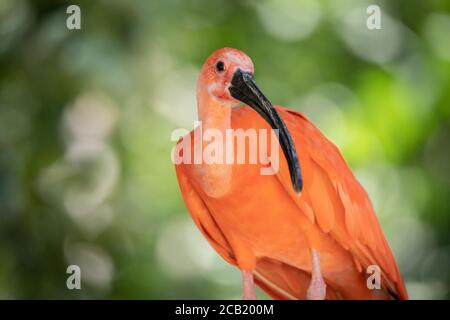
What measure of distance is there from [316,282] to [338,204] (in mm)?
288

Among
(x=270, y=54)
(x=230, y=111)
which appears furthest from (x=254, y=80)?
(x=270, y=54)

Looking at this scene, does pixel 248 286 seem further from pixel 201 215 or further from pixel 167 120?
pixel 167 120

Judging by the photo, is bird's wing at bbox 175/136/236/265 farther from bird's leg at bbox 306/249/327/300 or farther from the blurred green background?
bird's leg at bbox 306/249/327/300

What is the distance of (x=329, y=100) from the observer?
2.34 metres

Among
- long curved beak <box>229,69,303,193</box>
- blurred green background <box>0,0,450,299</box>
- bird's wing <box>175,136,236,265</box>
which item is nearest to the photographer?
long curved beak <box>229,69,303,193</box>

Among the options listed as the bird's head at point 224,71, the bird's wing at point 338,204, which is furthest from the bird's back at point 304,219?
the bird's head at point 224,71

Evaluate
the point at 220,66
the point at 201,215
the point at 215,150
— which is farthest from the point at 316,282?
the point at 220,66

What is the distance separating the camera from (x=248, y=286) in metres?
2.25

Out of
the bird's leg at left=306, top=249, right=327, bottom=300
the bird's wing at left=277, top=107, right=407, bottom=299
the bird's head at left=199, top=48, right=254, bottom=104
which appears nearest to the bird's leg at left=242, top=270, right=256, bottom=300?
the bird's leg at left=306, top=249, right=327, bottom=300

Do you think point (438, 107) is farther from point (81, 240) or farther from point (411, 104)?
point (81, 240)

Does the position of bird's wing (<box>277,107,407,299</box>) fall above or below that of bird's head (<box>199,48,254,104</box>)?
below

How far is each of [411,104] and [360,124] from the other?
221 mm

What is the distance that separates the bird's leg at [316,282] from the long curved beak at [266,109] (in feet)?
0.85

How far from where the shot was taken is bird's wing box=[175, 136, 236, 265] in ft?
7.25
